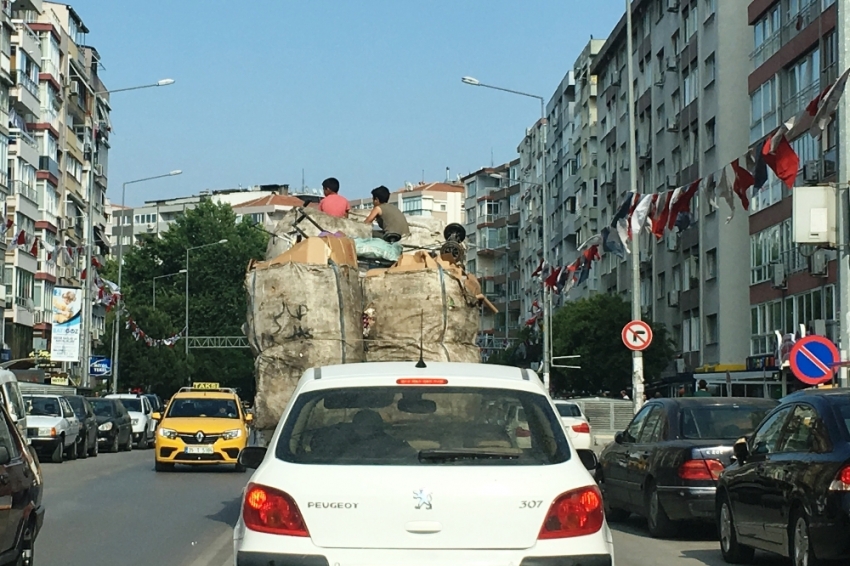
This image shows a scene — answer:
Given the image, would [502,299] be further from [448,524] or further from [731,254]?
[448,524]

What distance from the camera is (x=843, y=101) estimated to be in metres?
19.6

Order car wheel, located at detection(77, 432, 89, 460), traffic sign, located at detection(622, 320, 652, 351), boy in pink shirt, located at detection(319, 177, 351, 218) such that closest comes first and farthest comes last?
1. boy in pink shirt, located at detection(319, 177, 351, 218)
2. traffic sign, located at detection(622, 320, 652, 351)
3. car wheel, located at detection(77, 432, 89, 460)

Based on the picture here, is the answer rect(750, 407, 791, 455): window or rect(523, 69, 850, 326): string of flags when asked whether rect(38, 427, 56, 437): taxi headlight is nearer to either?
rect(523, 69, 850, 326): string of flags

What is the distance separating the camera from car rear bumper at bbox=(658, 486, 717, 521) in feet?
48.3

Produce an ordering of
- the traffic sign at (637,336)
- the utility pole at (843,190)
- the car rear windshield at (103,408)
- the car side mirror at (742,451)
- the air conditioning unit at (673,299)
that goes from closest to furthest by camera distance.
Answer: the car side mirror at (742,451) < the utility pole at (843,190) < the traffic sign at (637,336) < the car rear windshield at (103,408) < the air conditioning unit at (673,299)

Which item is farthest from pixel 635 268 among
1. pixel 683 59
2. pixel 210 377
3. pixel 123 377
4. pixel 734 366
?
pixel 210 377

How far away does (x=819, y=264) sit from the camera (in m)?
41.4

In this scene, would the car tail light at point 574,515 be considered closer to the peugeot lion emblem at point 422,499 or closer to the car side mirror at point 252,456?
the peugeot lion emblem at point 422,499

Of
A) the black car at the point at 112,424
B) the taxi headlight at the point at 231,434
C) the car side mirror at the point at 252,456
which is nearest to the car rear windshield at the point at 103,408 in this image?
the black car at the point at 112,424

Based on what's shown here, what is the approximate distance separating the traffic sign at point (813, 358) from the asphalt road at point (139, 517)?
23.8 feet

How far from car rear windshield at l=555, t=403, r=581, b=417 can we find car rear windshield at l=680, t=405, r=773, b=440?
1784cm

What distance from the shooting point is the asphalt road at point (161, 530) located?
13.4 metres

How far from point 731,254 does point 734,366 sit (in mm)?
5774

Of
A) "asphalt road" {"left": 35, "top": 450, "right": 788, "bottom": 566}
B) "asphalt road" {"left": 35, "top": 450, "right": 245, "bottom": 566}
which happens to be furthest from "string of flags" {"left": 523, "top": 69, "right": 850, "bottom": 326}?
"asphalt road" {"left": 35, "top": 450, "right": 245, "bottom": 566}
